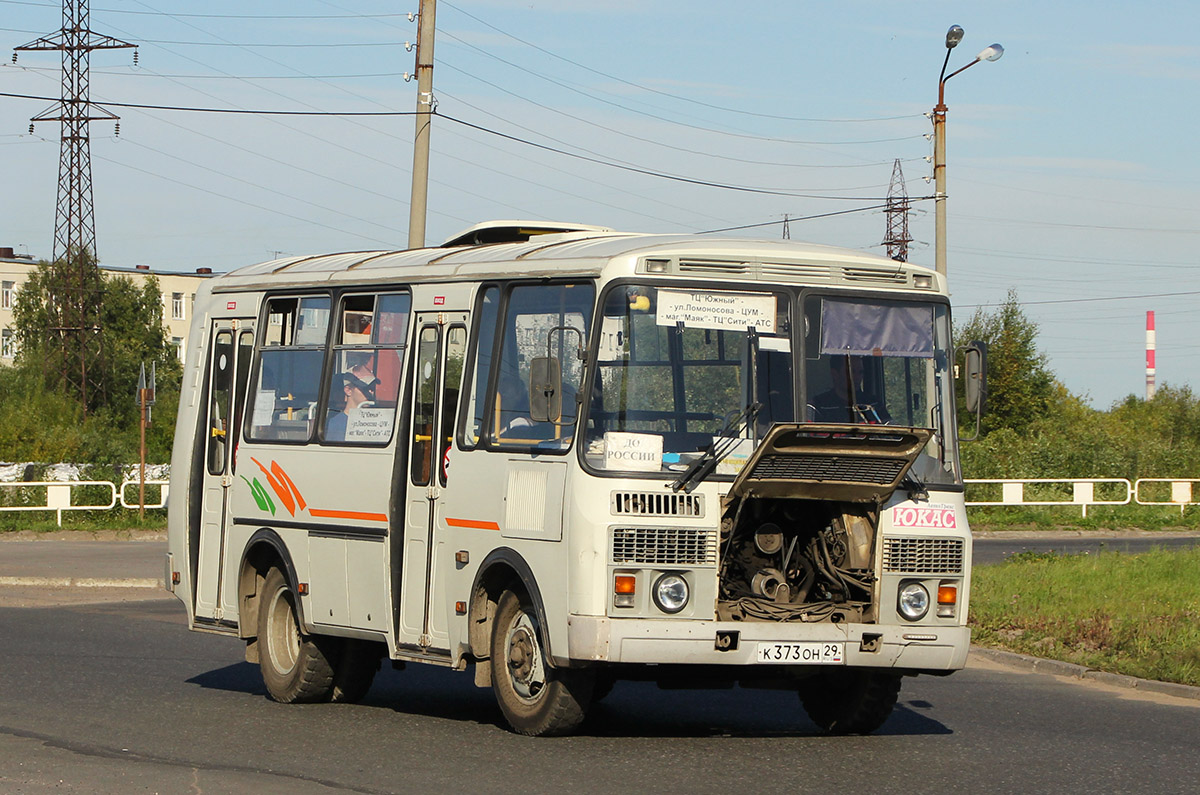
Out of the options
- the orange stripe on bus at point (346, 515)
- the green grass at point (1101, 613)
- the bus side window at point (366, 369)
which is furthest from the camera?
the green grass at point (1101, 613)

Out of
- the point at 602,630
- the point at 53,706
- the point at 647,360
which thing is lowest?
the point at 53,706

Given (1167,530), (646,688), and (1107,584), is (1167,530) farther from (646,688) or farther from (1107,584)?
(646,688)

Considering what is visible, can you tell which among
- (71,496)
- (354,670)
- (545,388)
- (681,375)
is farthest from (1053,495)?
(545,388)

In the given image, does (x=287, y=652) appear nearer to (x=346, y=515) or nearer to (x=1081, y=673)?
(x=346, y=515)

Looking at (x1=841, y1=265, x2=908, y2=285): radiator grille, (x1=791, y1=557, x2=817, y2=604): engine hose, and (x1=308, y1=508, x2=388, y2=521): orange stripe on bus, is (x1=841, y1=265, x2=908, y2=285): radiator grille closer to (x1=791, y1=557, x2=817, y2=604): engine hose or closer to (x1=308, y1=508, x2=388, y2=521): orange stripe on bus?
(x1=791, y1=557, x2=817, y2=604): engine hose

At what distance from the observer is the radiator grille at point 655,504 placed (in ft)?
31.3

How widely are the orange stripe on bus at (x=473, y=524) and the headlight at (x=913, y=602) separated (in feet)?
7.92

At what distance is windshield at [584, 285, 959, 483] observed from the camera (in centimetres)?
973

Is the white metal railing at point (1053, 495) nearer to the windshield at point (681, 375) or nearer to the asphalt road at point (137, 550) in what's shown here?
the asphalt road at point (137, 550)

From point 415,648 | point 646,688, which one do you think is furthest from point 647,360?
point 646,688

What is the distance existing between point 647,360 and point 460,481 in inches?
67.3

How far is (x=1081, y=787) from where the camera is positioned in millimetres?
8633

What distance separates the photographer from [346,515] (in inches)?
466

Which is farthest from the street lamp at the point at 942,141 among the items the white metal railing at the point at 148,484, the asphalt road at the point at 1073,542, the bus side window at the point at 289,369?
the bus side window at the point at 289,369
